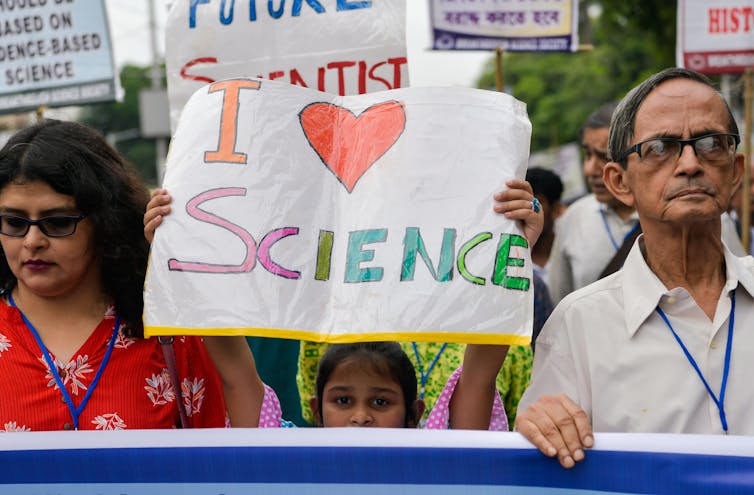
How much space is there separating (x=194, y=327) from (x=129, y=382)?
416 mm

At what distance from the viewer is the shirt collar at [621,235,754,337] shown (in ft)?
7.54

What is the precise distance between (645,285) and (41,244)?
4.73 ft

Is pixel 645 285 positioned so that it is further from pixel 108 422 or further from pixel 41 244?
pixel 41 244

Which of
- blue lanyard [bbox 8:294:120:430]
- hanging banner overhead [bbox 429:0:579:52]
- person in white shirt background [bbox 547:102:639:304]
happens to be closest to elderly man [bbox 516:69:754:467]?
blue lanyard [bbox 8:294:120:430]

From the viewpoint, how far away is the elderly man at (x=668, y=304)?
222 centimetres

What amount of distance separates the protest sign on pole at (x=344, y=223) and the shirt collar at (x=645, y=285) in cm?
30

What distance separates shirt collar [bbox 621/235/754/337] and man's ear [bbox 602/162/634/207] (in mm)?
147

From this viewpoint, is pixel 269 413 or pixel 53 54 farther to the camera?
pixel 53 54

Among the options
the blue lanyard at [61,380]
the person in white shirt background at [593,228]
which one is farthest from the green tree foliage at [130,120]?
the blue lanyard at [61,380]

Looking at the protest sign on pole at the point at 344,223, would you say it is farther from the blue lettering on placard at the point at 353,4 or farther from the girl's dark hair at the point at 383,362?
the girl's dark hair at the point at 383,362

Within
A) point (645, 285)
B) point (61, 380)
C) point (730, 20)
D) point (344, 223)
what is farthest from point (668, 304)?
point (730, 20)

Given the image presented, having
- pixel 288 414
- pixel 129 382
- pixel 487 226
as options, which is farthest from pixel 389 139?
pixel 288 414

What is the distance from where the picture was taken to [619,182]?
2.47 meters

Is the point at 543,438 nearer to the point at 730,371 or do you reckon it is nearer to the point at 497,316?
the point at 497,316
